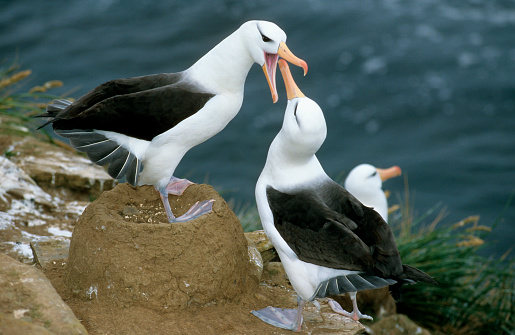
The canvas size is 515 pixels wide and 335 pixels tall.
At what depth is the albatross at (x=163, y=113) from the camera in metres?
5.11

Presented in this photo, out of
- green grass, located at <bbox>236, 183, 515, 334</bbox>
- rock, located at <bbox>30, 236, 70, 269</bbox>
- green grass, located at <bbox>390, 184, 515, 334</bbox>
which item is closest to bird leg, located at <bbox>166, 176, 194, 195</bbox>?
rock, located at <bbox>30, 236, 70, 269</bbox>

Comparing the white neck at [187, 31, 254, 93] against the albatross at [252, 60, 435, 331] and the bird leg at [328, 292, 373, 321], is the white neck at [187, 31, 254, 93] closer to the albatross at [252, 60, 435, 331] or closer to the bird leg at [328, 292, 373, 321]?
the albatross at [252, 60, 435, 331]

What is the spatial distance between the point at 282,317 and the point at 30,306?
194 cm

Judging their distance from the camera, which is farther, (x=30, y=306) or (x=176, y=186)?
(x=176, y=186)

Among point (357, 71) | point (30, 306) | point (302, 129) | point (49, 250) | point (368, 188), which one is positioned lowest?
point (357, 71)

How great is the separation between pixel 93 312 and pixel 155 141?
56.3 inches

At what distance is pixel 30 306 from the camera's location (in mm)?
3969

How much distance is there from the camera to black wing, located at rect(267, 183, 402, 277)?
14.9ft

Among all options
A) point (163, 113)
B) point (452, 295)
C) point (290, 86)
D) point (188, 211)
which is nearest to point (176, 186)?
point (188, 211)

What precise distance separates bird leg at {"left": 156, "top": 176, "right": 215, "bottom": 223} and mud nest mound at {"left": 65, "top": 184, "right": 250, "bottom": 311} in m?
0.18

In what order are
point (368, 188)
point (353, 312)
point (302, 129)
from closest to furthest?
point (302, 129) → point (353, 312) → point (368, 188)

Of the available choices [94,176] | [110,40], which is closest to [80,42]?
[110,40]

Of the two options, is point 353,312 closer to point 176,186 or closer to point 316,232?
point 316,232

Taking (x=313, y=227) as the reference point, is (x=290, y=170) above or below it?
above
